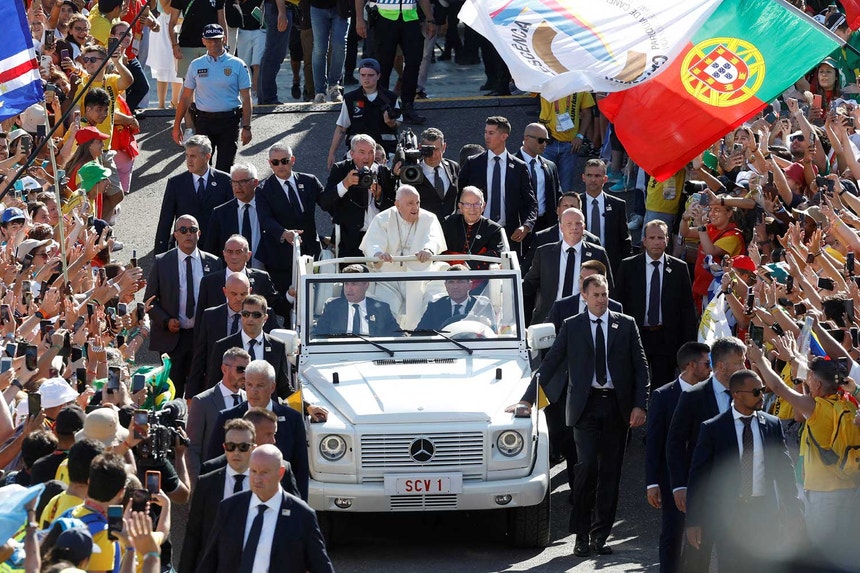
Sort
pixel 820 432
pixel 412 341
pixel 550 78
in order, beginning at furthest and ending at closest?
pixel 412 341 → pixel 550 78 → pixel 820 432

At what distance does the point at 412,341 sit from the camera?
12.3 m

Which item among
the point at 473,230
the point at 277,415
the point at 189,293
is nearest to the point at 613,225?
the point at 473,230

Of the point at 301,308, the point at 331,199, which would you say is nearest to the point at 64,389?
the point at 301,308

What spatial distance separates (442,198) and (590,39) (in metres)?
4.37

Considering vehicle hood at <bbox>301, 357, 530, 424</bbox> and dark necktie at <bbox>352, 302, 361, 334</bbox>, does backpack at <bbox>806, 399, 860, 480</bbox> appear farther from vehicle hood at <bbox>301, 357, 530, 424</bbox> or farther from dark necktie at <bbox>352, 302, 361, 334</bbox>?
dark necktie at <bbox>352, 302, 361, 334</bbox>

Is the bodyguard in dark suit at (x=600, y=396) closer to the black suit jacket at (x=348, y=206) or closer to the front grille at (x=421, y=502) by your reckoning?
the front grille at (x=421, y=502)

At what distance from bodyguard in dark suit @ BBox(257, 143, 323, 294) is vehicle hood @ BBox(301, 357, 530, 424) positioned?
325 centimetres

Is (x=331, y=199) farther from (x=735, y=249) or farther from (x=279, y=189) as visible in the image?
(x=735, y=249)

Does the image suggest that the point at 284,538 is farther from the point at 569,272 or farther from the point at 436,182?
the point at 436,182

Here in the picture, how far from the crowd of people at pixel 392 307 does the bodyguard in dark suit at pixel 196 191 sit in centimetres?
3

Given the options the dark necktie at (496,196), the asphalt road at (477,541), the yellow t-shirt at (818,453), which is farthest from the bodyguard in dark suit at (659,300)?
the yellow t-shirt at (818,453)

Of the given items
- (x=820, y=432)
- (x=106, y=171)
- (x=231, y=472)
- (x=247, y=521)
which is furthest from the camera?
(x=106, y=171)

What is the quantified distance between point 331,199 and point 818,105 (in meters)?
4.82

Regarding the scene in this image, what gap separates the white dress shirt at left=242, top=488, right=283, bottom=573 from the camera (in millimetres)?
8227
